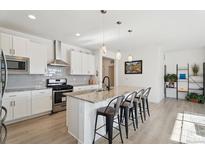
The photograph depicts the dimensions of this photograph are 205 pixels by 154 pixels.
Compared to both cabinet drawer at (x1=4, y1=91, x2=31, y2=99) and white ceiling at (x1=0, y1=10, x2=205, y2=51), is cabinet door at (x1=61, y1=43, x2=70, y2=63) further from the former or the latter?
cabinet drawer at (x1=4, y1=91, x2=31, y2=99)

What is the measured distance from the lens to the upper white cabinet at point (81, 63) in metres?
5.06

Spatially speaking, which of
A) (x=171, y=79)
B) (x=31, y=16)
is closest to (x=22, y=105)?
(x=31, y=16)

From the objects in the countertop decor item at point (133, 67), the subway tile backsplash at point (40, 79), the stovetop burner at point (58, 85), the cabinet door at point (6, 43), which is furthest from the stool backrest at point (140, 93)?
the cabinet door at point (6, 43)

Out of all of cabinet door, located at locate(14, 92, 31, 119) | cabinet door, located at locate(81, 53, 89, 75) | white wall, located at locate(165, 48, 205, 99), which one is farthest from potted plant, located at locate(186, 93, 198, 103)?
cabinet door, located at locate(14, 92, 31, 119)

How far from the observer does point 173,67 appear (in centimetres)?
677

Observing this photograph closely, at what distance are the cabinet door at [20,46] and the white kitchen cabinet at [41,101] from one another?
3.81 ft

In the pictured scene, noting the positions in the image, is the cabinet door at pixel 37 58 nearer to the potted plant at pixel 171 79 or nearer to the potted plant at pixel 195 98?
the potted plant at pixel 171 79

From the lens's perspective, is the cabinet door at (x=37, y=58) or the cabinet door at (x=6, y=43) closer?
the cabinet door at (x=6, y=43)

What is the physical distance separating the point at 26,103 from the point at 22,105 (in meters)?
0.11

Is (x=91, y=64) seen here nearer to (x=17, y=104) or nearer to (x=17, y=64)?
(x=17, y=64)

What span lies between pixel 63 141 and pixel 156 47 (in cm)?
532

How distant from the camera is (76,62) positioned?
518 centimetres

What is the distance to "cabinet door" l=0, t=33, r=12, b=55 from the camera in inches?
122

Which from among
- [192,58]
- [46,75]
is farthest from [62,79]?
[192,58]
